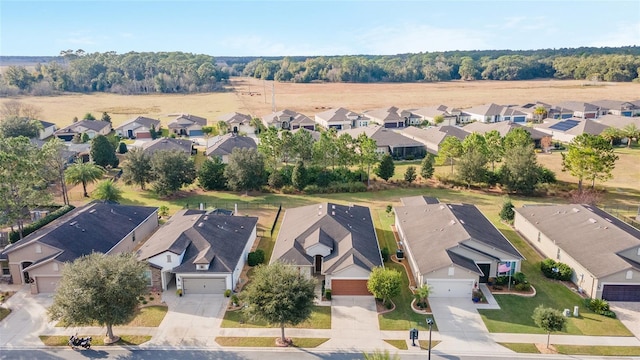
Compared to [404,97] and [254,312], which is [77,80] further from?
[254,312]

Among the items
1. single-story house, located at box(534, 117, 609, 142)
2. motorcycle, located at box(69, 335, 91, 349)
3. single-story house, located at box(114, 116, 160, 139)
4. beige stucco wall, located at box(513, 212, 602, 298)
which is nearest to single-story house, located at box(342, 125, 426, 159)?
single-story house, located at box(534, 117, 609, 142)

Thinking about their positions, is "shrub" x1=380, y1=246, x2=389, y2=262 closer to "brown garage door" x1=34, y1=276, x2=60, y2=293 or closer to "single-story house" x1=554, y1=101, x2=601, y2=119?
"brown garage door" x1=34, y1=276, x2=60, y2=293

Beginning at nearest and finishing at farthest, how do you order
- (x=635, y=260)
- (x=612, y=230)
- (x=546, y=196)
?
(x=635, y=260) → (x=612, y=230) → (x=546, y=196)

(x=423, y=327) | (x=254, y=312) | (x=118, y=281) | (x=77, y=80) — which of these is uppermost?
(x=77, y=80)

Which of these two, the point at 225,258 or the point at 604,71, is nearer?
the point at 225,258

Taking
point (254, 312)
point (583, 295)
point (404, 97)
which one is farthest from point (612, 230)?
point (404, 97)

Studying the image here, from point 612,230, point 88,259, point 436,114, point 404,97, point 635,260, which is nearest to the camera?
point 88,259

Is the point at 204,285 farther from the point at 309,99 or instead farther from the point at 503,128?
the point at 309,99

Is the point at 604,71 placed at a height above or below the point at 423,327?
above

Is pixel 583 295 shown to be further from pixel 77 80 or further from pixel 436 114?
pixel 77 80
